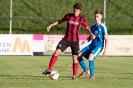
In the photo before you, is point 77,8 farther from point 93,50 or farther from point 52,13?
point 52,13

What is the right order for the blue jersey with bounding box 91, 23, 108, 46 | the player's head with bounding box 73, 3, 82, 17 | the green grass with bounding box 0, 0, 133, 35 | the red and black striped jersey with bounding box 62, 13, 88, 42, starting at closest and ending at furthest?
1. the player's head with bounding box 73, 3, 82, 17
2. the red and black striped jersey with bounding box 62, 13, 88, 42
3. the blue jersey with bounding box 91, 23, 108, 46
4. the green grass with bounding box 0, 0, 133, 35

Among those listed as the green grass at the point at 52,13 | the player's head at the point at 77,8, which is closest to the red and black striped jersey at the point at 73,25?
the player's head at the point at 77,8

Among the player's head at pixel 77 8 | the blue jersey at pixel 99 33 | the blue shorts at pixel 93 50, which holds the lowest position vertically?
the blue shorts at pixel 93 50

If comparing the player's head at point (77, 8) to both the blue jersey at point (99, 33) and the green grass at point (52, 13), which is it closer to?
the blue jersey at point (99, 33)

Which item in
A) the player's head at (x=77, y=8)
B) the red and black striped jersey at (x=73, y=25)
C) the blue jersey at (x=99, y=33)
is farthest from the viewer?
the blue jersey at (x=99, y=33)

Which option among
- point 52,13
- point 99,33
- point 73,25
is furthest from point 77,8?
point 52,13

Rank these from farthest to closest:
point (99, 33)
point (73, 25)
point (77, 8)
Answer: point (99, 33) < point (73, 25) < point (77, 8)

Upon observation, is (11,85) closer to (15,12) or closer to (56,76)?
(56,76)

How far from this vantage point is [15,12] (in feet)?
118

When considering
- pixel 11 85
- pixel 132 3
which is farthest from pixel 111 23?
pixel 11 85

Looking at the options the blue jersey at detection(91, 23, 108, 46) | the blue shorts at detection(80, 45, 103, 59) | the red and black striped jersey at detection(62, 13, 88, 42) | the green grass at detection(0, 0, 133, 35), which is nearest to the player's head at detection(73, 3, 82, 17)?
the red and black striped jersey at detection(62, 13, 88, 42)

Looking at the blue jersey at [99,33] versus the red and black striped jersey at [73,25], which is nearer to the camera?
the red and black striped jersey at [73,25]

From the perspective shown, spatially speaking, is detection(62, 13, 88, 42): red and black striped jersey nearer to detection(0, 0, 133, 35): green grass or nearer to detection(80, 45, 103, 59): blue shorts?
detection(80, 45, 103, 59): blue shorts

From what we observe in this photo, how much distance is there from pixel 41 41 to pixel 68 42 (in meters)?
15.9
